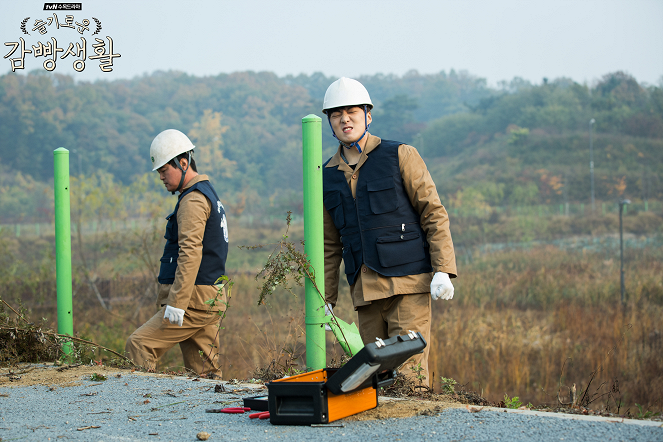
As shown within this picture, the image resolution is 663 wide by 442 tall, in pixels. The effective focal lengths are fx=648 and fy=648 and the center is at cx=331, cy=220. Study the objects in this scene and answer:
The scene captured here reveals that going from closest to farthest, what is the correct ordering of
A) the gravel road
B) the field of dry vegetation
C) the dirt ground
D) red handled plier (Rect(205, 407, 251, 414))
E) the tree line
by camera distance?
the gravel road → the dirt ground → red handled plier (Rect(205, 407, 251, 414)) → the field of dry vegetation → the tree line

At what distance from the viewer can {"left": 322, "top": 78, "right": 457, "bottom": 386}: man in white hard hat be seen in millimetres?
4074

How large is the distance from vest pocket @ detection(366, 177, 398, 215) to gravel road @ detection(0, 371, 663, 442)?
1357mm

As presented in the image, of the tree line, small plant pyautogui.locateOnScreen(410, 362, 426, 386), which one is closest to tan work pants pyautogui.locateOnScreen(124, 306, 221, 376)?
small plant pyautogui.locateOnScreen(410, 362, 426, 386)

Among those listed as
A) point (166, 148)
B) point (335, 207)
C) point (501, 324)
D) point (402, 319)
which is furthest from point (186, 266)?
point (501, 324)

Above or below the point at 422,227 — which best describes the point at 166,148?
above

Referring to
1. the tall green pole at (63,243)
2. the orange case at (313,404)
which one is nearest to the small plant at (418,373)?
the orange case at (313,404)

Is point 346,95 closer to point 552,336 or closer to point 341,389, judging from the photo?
point 341,389

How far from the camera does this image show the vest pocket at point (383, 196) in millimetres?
4152

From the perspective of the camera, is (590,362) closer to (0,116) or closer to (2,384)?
(2,384)

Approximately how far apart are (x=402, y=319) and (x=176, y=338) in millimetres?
1932

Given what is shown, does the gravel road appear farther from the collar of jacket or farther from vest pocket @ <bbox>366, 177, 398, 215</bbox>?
the collar of jacket

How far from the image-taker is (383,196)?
4168 mm

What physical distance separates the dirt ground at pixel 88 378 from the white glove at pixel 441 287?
0.61 m

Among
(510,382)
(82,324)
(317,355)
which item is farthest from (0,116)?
(317,355)
